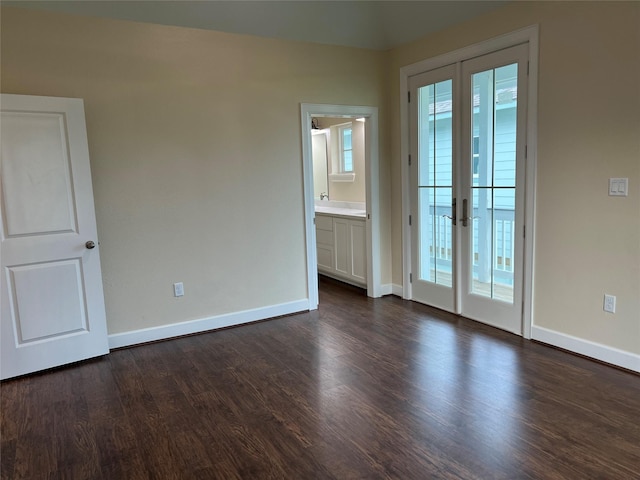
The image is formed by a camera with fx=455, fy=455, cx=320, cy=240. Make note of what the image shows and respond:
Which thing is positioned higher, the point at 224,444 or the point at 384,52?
the point at 384,52

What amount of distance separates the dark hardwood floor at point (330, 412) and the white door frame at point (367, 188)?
3.17 feet

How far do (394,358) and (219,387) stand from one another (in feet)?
4.22

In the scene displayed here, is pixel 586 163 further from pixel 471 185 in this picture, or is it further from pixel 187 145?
pixel 187 145

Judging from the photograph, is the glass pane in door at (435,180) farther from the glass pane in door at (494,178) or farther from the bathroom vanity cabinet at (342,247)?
the bathroom vanity cabinet at (342,247)

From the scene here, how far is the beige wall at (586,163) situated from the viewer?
2.94m

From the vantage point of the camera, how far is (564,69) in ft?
10.6

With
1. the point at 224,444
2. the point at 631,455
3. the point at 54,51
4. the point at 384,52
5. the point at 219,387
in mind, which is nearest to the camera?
the point at 631,455

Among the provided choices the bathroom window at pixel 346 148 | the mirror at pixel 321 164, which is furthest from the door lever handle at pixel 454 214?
the mirror at pixel 321 164

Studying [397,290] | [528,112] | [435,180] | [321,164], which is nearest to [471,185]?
[435,180]

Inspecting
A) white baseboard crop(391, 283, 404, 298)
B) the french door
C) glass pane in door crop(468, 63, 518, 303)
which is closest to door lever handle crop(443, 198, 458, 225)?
the french door

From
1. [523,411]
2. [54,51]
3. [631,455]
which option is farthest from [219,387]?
[54,51]

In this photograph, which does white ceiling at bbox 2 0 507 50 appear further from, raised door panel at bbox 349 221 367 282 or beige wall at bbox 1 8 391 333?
raised door panel at bbox 349 221 367 282

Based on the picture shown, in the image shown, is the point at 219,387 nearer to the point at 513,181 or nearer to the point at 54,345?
the point at 54,345

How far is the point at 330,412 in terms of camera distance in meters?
2.66
